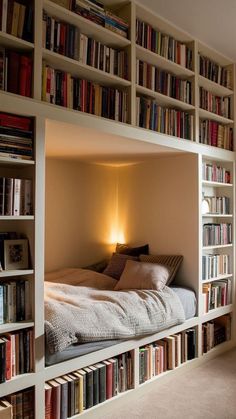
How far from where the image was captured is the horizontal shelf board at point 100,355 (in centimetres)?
210

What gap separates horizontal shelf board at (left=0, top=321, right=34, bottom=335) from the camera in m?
1.88

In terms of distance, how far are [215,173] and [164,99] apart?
0.99 meters

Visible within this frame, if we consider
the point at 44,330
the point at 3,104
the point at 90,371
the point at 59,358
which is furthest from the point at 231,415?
the point at 3,104

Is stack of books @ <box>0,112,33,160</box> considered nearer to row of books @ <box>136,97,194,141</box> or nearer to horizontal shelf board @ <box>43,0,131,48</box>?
horizontal shelf board @ <box>43,0,131,48</box>

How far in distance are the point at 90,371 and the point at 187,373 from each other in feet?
3.63

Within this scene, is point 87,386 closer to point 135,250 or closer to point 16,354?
point 16,354

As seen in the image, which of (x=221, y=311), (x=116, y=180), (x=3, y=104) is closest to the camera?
(x=3, y=104)

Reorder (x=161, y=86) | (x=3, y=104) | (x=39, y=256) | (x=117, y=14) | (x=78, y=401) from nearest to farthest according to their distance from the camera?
(x=3, y=104) < (x=39, y=256) < (x=78, y=401) < (x=117, y=14) < (x=161, y=86)

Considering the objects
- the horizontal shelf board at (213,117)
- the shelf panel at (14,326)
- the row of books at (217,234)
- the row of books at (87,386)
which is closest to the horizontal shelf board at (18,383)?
the row of books at (87,386)

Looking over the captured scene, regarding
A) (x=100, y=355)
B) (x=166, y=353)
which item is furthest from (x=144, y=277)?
(x=100, y=355)

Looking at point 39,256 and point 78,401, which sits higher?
point 39,256

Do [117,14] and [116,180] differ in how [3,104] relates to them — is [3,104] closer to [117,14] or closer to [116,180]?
[117,14]

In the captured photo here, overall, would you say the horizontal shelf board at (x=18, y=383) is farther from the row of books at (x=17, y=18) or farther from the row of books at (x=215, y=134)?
the row of books at (x=215, y=134)

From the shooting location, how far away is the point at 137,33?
8.80ft
